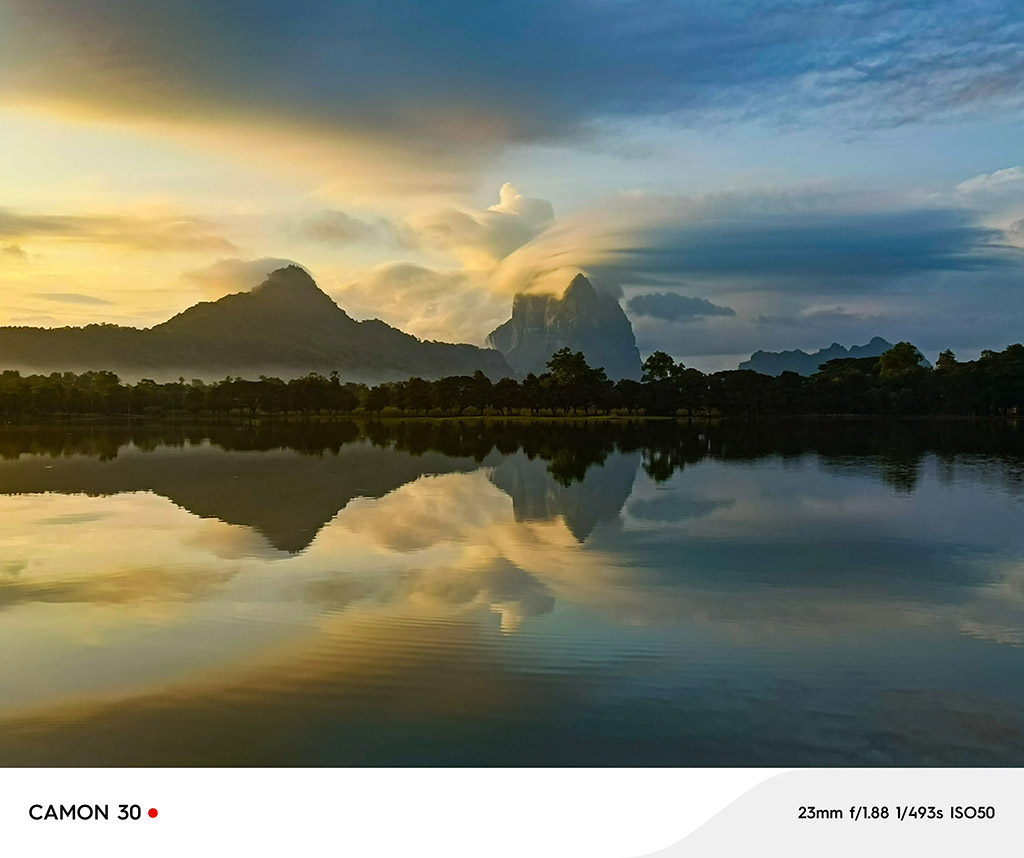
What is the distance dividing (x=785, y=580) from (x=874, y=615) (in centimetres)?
200

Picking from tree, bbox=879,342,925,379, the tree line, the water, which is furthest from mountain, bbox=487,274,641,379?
the water

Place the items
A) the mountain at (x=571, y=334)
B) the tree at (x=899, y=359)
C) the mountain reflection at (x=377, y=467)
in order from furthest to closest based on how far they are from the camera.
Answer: the tree at (x=899, y=359), the mountain at (x=571, y=334), the mountain reflection at (x=377, y=467)

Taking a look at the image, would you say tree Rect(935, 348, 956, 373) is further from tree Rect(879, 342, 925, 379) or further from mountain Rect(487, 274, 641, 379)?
mountain Rect(487, 274, 641, 379)

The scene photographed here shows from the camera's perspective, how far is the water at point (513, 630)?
660 cm

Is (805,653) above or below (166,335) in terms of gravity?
below

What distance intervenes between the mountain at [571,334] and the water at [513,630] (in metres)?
61.3

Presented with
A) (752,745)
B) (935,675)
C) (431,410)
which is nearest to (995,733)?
(935,675)

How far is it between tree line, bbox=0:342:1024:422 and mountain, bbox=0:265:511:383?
207 inches

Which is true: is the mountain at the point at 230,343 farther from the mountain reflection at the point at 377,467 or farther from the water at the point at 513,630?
the water at the point at 513,630

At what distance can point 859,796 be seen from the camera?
19.3 ft

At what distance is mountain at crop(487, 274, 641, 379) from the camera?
89812 millimetres

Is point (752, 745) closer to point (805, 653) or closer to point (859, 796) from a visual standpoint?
point (859, 796)

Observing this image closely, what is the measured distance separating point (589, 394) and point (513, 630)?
95.9 meters

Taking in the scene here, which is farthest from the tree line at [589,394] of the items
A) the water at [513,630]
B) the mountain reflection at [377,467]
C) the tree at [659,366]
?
the water at [513,630]
